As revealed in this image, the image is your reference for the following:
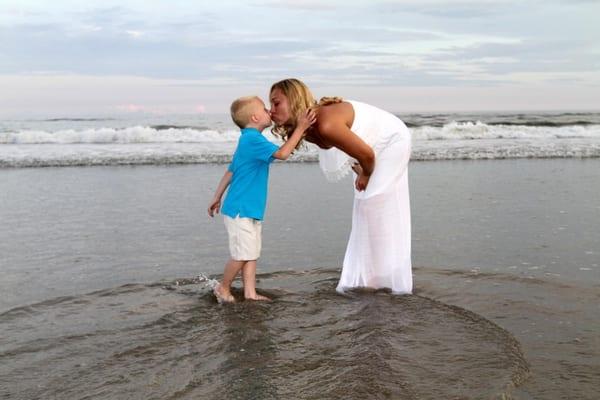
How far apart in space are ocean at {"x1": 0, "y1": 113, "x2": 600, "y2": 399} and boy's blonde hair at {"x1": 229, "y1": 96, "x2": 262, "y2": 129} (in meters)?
1.37

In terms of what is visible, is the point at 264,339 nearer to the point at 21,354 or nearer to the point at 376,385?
the point at 376,385

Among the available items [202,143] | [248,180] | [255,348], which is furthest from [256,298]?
[202,143]

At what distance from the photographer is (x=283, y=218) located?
316 inches

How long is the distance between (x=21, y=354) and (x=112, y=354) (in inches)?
21.0

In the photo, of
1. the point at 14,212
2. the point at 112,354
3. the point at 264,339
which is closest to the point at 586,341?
the point at 264,339

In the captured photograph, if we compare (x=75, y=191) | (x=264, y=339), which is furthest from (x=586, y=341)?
(x=75, y=191)

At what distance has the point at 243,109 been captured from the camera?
4.84 meters

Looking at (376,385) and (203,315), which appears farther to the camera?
(203,315)

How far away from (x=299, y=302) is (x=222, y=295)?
1.94 ft

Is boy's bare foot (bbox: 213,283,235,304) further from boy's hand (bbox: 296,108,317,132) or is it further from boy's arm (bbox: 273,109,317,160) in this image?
boy's hand (bbox: 296,108,317,132)

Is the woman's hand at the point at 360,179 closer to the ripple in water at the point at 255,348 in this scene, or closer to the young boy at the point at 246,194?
the young boy at the point at 246,194

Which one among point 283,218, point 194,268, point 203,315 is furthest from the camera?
point 283,218

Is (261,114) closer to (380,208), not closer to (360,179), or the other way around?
(360,179)

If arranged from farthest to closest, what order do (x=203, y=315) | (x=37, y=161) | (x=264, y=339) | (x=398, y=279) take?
(x=37, y=161) < (x=398, y=279) < (x=203, y=315) < (x=264, y=339)
